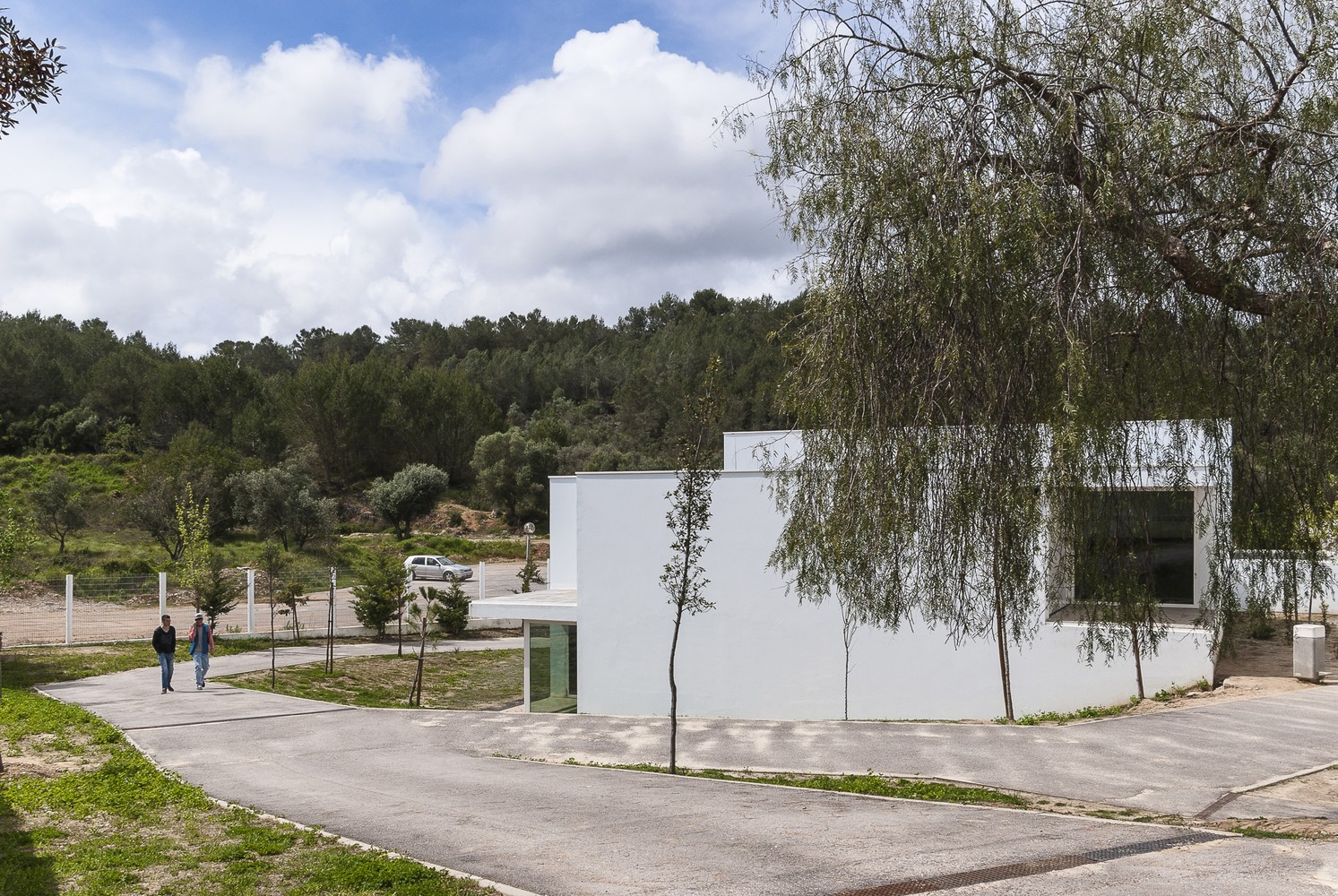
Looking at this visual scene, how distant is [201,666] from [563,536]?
8486mm

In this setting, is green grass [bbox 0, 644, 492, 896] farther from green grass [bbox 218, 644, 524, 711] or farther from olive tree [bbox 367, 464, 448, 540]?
olive tree [bbox 367, 464, 448, 540]

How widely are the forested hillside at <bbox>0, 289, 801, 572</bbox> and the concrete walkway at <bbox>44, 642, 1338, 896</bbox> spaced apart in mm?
34158

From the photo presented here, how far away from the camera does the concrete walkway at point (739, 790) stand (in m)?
7.25

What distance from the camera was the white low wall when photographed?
18562mm

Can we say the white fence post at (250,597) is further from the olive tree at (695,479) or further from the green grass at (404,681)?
the olive tree at (695,479)

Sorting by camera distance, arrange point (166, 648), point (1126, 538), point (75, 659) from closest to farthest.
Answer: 1. point (1126, 538)
2. point (166, 648)
3. point (75, 659)

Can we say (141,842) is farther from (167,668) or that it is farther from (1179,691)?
(1179,691)

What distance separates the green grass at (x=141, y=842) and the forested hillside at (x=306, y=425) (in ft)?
130

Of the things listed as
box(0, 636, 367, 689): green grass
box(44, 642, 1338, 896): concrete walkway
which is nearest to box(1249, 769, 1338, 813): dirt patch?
box(44, 642, 1338, 896): concrete walkway

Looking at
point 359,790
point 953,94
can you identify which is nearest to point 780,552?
point 953,94

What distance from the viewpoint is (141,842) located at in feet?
28.2

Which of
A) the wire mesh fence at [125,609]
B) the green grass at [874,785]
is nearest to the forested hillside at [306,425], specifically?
the wire mesh fence at [125,609]

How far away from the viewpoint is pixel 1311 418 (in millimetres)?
8117

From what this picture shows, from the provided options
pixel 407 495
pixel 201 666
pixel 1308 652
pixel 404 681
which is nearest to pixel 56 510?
pixel 407 495
